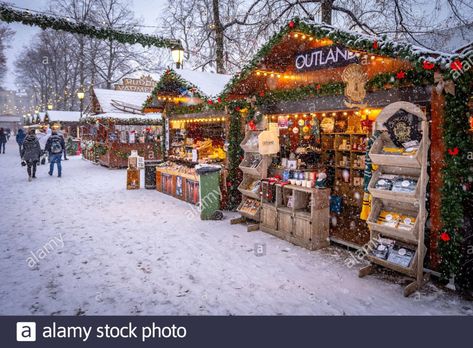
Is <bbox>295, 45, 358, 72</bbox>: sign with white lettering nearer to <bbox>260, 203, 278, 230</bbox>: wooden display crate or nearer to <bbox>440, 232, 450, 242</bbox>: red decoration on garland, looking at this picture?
<bbox>260, 203, 278, 230</bbox>: wooden display crate

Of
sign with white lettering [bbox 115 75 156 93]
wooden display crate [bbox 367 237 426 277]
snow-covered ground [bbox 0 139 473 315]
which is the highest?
sign with white lettering [bbox 115 75 156 93]

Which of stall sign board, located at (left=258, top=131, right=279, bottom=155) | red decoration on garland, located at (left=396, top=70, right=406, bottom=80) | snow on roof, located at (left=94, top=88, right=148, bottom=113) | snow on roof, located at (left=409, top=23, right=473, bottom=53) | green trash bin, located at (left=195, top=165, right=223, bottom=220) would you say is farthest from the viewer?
snow on roof, located at (left=94, top=88, right=148, bottom=113)

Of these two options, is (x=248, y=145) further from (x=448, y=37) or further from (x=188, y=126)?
(x=448, y=37)

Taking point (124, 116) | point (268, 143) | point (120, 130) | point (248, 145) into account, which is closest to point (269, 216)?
point (268, 143)

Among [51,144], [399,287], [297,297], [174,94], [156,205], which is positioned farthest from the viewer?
[51,144]

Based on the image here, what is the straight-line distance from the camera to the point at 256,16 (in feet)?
40.5

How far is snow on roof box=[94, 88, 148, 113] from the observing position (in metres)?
19.8

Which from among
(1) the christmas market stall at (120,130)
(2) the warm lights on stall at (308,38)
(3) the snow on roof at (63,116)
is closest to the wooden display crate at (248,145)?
(2) the warm lights on stall at (308,38)

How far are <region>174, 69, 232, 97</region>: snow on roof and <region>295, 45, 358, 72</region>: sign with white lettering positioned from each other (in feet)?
10.1

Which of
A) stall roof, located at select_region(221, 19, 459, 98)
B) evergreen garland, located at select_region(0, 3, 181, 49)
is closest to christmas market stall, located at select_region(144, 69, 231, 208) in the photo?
stall roof, located at select_region(221, 19, 459, 98)

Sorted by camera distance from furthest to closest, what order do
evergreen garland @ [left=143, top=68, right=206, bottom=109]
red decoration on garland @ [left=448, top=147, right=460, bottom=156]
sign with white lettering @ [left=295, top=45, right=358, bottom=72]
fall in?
evergreen garland @ [left=143, top=68, right=206, bottom=109]
sign with white lettering @ [left=295, top=45, right=358, bottom=72]
red decoration on garland @ [left=448, top=147, right=460, bottom=156]
